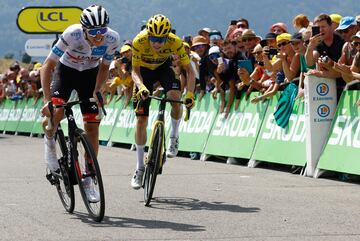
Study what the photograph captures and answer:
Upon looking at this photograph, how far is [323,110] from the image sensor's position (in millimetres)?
13742

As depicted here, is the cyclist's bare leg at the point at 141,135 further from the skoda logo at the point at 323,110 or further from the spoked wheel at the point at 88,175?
the skoda logo at the point at 323,110

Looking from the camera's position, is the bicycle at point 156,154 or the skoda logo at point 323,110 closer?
the bicycle at point 156,154

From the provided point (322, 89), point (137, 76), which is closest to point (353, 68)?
point (322, 89)

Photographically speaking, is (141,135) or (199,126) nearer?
(141,135)

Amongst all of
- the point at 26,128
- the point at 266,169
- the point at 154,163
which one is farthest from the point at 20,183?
the point at 26,128

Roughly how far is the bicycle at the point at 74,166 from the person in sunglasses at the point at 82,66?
3.8 inches

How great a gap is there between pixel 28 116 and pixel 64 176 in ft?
70.7

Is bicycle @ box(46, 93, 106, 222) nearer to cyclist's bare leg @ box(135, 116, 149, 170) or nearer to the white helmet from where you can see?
the white helmet

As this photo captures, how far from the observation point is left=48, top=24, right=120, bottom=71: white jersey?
973cm

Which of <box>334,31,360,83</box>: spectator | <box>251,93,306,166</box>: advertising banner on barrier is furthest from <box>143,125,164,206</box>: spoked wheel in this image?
<box>251,93,306,166</box>: advertising banner on barrier

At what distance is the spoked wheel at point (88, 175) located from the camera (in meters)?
9.01

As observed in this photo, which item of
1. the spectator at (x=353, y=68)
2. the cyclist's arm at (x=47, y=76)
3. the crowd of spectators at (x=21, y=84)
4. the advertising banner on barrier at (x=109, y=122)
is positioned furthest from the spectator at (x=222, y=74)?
the crowd of spectators at (x=21, y=84)

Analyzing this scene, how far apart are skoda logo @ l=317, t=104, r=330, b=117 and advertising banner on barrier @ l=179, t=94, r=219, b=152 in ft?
13.0

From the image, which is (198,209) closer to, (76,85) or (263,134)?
(76,85)
